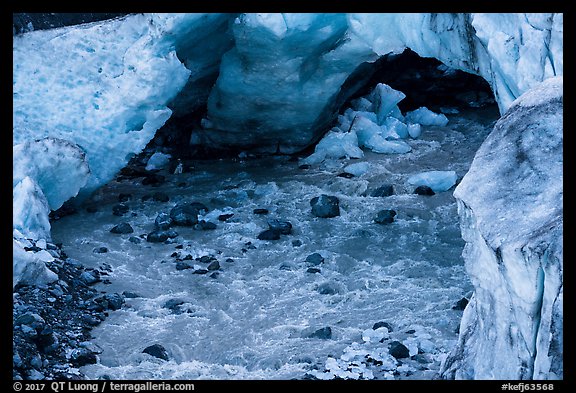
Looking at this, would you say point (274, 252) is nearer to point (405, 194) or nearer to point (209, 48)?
point (405, 194)

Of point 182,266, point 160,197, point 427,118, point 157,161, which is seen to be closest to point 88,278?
point 182,266

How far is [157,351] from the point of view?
4.74 metres

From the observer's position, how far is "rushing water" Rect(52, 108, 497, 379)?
4676mm

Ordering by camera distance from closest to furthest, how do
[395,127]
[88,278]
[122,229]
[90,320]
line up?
[90,320] < [88,278] < [122,229] < [395,127]

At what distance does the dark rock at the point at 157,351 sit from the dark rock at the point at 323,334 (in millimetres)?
903

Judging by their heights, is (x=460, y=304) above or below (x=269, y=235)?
below

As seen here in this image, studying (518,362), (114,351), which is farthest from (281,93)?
(518,362)

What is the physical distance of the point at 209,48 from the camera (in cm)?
775

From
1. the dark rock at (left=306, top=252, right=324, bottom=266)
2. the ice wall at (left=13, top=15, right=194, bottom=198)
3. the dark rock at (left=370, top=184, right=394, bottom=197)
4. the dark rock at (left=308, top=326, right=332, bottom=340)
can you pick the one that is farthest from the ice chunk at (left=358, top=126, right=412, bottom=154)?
the dark rock at (left=308, top=326, right=332, bottom=340)

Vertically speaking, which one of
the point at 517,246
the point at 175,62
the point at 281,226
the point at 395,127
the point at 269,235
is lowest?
the point at 517,246

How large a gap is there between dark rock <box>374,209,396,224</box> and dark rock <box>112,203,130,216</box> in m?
2.35

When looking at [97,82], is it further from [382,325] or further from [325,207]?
[382,325]

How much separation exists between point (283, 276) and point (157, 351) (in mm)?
1411
